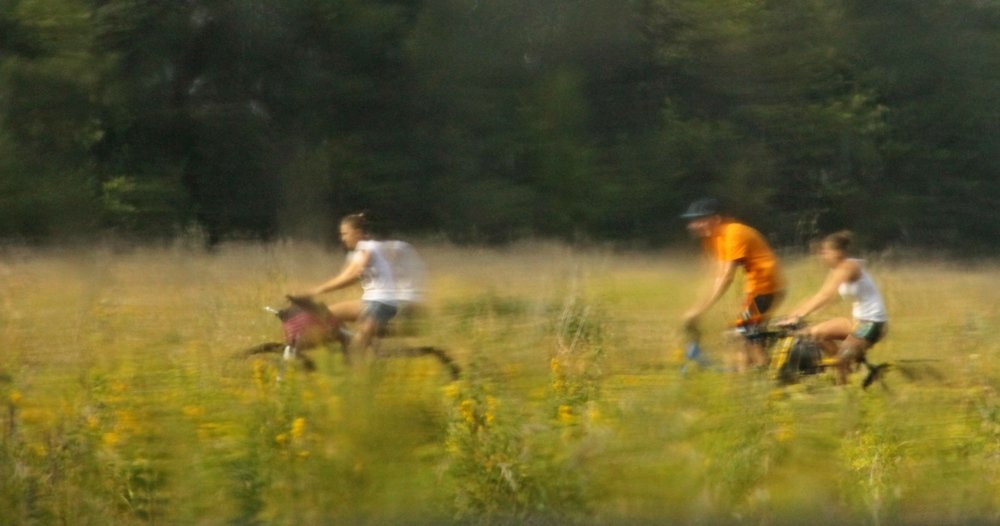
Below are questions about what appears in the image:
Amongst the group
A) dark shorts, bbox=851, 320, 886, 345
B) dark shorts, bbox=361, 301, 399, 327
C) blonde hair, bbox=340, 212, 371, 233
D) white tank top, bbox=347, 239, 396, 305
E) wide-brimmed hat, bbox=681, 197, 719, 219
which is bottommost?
dark shorts, bbox=851, 320, 886, 345

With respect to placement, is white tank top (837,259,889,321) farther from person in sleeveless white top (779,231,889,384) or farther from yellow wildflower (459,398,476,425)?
yellow wildflower (459,398,476,425)

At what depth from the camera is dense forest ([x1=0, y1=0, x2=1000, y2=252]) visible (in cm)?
3172

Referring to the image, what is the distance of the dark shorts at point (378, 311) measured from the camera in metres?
9.93

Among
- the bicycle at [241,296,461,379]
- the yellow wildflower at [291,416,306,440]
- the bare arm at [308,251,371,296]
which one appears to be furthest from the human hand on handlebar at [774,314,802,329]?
the yellow wildflower at [291,416,306,440]

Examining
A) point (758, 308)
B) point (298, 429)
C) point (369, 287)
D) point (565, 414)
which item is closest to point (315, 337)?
point (369, 287)

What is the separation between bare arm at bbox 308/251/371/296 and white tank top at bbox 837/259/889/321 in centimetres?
308

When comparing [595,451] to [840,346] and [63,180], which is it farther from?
[63,180]

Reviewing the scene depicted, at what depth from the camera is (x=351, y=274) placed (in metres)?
9.97

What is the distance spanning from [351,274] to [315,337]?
0.80 meters

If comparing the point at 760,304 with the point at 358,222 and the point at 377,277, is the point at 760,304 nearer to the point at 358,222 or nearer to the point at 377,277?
the point at 377,277

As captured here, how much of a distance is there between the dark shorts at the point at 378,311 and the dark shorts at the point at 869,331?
2.96 meters

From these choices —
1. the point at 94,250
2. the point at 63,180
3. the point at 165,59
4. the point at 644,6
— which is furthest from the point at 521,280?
the point at 644,6

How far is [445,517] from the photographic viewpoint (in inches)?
271

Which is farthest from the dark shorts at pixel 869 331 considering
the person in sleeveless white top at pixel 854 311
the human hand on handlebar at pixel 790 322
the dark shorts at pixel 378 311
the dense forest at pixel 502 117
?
the dense forest at pixel 502 117
